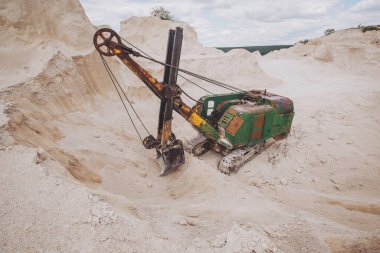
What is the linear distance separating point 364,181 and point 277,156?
2.46m

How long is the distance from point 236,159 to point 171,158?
201cm

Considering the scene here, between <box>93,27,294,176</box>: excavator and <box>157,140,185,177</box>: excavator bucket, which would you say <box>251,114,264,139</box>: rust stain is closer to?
<box>93,27,294,176</box>: excavator

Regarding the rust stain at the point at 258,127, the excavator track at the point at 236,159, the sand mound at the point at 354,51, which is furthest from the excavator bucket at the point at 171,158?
the sand mound at the point at 354,51

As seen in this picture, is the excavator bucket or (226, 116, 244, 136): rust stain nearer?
the excavator bucket

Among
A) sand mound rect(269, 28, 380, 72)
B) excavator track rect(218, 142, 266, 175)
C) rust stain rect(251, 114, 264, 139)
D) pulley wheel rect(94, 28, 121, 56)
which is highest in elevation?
sand mound rect(269, 28, 380, 72)

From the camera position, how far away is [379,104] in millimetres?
12023

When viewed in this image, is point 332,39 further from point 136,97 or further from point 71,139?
point 71,139

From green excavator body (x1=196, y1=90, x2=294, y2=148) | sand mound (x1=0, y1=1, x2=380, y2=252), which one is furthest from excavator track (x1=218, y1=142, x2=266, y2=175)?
green excavator body (x1=196, y1=90, x2=294, y2=148)

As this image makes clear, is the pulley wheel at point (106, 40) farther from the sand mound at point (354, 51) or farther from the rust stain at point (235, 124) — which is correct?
the sand mound at point (354, 51)

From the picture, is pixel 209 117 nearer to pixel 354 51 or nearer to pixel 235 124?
pixel 235 124

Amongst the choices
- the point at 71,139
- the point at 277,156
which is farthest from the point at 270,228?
the point at 71,139

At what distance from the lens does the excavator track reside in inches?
290

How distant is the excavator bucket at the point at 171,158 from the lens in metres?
6.82

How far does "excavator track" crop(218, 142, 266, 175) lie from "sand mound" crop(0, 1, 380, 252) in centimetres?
26
